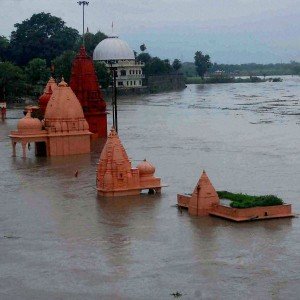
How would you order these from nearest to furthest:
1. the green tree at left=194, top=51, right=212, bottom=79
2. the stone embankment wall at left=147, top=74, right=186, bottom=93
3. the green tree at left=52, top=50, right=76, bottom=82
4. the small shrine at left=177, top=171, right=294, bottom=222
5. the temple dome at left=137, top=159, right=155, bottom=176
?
the small shrine at left=177, top=171, right=294, bottom=222 < the temple dome at left=137, top=159, right=155, bottom=176 < the green tree at left=52, top=50, right=76, bottom=82 < the stone embankment wall at left=147, top=74, right=186, bottom=93 < the green tree at left=194, top=51, right=212, bottom=79

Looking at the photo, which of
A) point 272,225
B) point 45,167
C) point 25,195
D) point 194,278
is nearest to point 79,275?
point 194,278

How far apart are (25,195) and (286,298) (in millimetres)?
11201

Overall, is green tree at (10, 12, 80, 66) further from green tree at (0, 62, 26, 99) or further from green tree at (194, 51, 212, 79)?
green tree at (194, 51, 212, 79)

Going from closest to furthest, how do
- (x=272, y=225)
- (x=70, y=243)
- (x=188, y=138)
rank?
(x=70, y=243) < (x=272, y=225) < (x=188, y=138)

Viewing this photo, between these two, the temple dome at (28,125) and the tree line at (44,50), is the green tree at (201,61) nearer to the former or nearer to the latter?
the tree line at (44,50)

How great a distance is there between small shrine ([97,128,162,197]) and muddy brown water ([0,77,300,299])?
0.41 metres

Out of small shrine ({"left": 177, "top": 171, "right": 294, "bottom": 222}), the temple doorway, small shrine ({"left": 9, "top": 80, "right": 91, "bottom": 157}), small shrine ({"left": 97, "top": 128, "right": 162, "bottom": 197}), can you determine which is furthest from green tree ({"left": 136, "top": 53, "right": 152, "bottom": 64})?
small shrine ({"left": 177, "top": 171, "right": 294, "bottom": 222})

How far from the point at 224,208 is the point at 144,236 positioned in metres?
2.23

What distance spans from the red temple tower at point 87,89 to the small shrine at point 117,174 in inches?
615

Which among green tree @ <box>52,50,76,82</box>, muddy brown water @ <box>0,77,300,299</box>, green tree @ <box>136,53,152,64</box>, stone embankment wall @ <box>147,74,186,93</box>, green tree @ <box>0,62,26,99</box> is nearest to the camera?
muddy brown water @ <box>0,77,300,299</box>

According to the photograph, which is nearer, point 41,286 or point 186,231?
point 41,286

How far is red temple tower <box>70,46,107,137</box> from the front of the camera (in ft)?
122

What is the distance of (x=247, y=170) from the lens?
26031 mm

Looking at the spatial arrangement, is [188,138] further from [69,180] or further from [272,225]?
[272,225]
